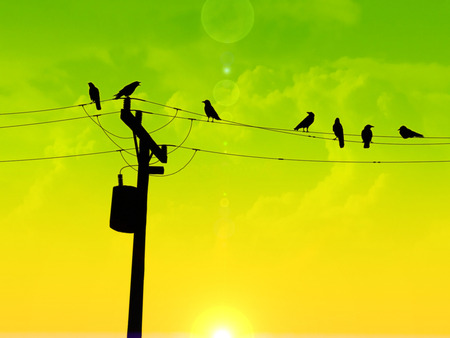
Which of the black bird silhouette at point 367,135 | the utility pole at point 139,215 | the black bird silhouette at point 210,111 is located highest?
the black bird silhouette at point 210,111

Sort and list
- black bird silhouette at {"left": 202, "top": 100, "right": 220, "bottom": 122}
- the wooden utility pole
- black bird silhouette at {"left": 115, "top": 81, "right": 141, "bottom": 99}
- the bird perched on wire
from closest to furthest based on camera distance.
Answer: the wooden utility pole → black bird silhouette at {"left": 115, "top": 81, "right": 141, "bottom": 99} → the bird perched on wire → black bird silhouette at {"left": 202, "top": 100, "right": 220, "bottom": 122}

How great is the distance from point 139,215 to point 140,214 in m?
0.04

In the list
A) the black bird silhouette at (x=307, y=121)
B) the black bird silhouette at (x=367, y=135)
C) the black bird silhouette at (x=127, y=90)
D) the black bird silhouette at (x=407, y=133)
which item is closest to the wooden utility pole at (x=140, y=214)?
the black bird silhouette at (x=127, y=90)

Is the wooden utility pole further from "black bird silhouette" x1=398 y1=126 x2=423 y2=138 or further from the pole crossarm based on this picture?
"black bird silhouette" x1=398 y1=126 x2=423 y2=138

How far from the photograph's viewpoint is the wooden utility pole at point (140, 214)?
59.2 ft

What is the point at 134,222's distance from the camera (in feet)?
60.6

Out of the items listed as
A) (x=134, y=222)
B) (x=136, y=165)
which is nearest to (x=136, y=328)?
(x=134, y=222)

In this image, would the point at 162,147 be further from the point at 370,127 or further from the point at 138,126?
the point at 370,127

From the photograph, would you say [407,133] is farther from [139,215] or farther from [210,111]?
[139,215]

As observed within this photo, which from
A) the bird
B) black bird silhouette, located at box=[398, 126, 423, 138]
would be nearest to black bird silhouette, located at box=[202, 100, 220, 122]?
the bird

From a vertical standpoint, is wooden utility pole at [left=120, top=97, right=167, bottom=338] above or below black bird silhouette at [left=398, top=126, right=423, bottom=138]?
below

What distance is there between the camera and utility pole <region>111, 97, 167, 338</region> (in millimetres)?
18062

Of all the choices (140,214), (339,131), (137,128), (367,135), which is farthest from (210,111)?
(140,214)

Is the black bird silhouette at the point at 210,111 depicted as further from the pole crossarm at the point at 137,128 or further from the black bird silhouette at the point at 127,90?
the pole crossarm at the point at 137,128
